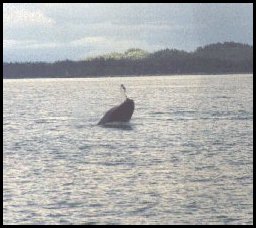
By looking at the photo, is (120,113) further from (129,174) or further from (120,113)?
(129,174)

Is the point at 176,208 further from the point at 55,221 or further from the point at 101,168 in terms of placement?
the point at 101,168

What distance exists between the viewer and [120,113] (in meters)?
70.1

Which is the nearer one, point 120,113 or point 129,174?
point 129,174

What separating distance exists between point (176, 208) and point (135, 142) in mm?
24707

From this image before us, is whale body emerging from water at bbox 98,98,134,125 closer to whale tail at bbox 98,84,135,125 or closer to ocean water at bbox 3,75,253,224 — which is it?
whale tail at bbox 98,84,135,125

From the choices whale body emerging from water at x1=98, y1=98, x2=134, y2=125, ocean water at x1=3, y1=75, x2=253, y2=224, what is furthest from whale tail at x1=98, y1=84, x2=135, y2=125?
ocean water at x1=3, y1=75, x2=253, y2=224

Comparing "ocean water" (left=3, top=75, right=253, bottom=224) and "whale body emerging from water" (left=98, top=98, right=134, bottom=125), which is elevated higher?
"whale body emerging from water" (left=98, top=98, right=134, bottom=125)

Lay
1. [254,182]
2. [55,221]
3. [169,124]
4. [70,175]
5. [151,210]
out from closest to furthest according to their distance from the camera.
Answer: [55,221]
[151,210]
[254,182]
[70,175]
[169,124]

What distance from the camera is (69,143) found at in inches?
2232

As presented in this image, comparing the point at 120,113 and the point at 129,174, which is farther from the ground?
the point at 120,113

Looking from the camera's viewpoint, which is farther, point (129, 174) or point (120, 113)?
point (120, 113)

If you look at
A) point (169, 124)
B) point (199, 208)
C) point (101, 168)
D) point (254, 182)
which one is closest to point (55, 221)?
point (199, 208)

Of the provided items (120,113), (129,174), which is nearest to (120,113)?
(120,113)

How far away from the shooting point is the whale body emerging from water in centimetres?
6712
